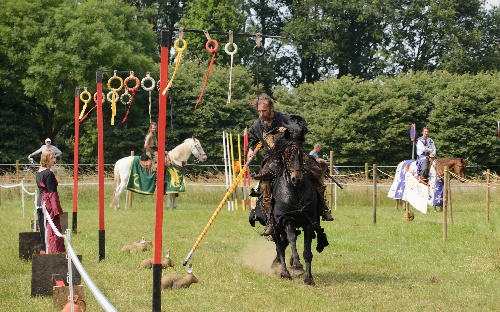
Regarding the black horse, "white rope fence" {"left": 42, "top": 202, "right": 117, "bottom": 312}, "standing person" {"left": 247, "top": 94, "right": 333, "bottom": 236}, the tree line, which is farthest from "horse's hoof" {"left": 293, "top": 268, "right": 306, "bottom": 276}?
the tree line

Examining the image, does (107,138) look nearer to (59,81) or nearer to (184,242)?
(59,81)

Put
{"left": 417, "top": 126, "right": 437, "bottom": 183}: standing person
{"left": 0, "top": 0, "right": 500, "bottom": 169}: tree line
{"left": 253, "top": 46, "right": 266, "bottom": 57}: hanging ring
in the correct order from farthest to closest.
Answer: {"left": 0, "top": 0, "right": 500, "bottom": 169}: tree line < {"left": 417, "top": 126, "right": 437, "bottom": 183}: standing person < {"left": 253, "top": 46, "right": 266, "bottom": 57}: hanging ring

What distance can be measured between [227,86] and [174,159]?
2483 cm

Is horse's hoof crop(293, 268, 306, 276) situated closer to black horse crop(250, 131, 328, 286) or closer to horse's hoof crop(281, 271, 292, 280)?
black horse crop(250, 131, 328, 286)

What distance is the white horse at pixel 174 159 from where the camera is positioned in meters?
26.2

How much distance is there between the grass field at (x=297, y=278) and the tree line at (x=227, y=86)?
22.5 meters

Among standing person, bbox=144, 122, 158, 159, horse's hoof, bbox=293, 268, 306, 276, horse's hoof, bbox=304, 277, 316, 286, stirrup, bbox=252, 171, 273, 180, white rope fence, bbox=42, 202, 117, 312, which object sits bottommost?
horse's hoof, bbox=304, 277, 316, 286

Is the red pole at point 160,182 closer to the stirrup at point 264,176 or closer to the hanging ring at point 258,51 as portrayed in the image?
the hanging ring at point 258,51

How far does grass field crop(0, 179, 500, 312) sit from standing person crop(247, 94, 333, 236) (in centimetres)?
97

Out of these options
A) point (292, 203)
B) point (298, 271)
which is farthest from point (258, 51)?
point (298, 271)

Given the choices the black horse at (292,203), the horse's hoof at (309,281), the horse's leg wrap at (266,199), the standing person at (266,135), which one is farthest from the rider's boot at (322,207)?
the horse's hoof at (309,281)

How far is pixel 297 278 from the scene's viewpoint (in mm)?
11445

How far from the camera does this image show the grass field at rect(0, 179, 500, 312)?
31.9 ft

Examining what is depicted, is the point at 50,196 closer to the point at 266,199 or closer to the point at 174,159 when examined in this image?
the point at 266,199
